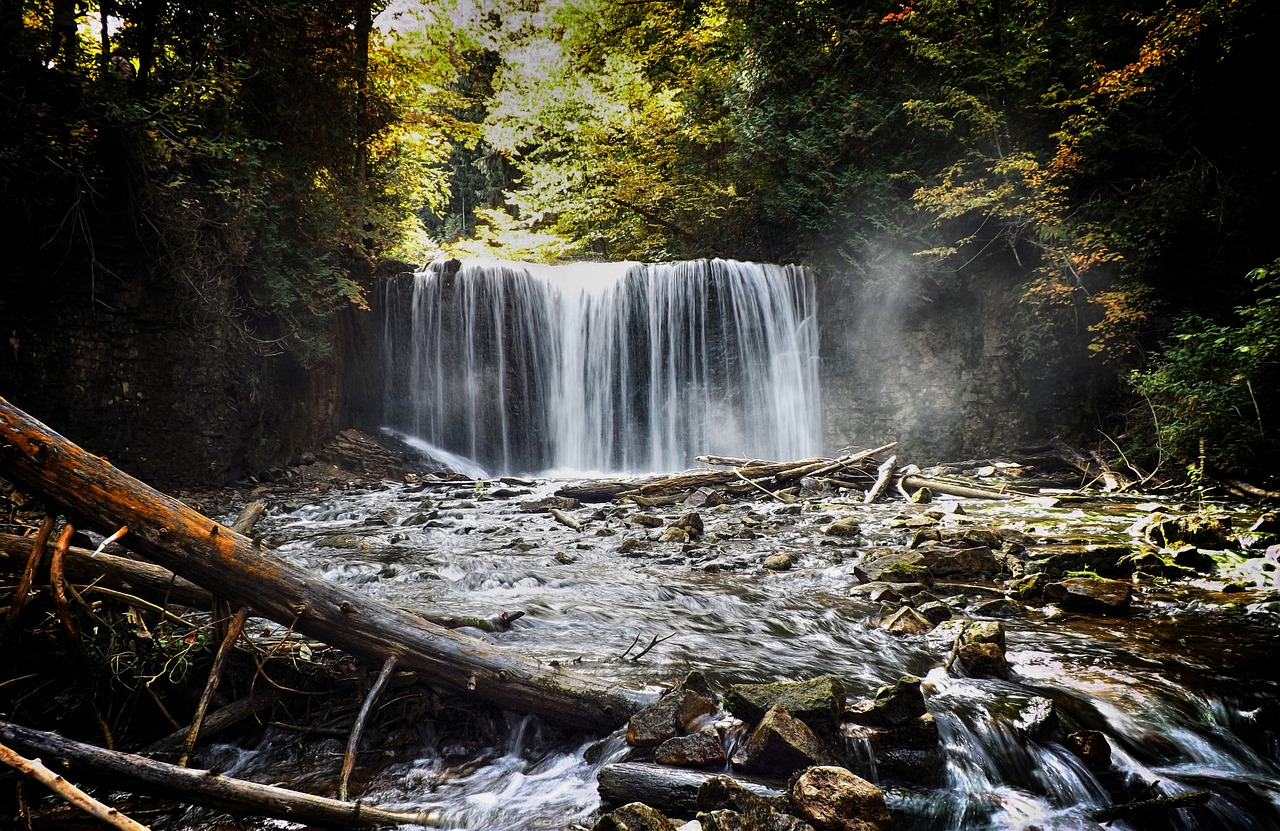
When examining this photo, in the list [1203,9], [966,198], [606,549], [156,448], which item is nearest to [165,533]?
[606,549]

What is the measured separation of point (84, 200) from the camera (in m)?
7.03

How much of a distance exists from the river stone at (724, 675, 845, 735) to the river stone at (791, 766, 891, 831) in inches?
13.4

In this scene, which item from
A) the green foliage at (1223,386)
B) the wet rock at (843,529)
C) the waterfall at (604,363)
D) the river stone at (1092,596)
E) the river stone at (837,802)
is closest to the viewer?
the river stone at (837,802)

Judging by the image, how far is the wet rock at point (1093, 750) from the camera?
2.40 meters

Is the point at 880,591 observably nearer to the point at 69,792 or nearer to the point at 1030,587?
the point at 1030,587

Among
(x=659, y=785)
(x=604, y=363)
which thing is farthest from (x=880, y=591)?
(x=604, y=363)

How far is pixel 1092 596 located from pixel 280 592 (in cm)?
478

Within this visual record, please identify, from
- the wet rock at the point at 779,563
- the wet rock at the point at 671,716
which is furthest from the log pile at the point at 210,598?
the wet rock at the point at 779,563

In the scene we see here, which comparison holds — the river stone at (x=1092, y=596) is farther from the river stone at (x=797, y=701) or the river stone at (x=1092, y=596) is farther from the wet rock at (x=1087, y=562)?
the river stone at (x=797, y=701)

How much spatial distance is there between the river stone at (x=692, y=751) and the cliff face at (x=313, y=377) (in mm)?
8238

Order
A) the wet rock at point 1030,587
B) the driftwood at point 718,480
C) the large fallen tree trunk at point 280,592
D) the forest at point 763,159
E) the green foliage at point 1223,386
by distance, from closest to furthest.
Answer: the large fallen tree trunk at point 280,592 → the wet rock at point 1030,587 → the green foliage at point 1223,386 → the forest at point 763,159 → the driftwood at point 718,480

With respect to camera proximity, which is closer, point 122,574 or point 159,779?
point 159,779

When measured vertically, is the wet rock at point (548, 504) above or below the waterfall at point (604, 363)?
below

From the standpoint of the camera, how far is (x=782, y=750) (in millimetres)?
2213
